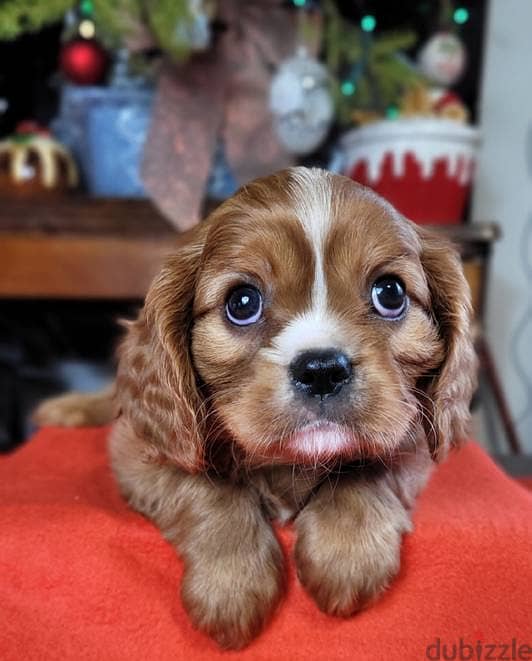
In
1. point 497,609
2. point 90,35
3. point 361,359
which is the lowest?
point 497,609

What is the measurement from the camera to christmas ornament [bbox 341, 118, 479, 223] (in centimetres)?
287

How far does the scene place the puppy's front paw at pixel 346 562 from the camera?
1.13 m

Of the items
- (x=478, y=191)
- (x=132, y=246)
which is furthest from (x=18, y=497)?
(x=478, y=191)

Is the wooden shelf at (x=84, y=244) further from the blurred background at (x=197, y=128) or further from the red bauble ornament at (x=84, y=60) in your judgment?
the red bauble ornament at (x=84, y=60)

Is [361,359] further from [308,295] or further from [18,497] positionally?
[18,497]

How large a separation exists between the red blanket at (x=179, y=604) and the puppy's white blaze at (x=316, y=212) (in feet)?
1.56

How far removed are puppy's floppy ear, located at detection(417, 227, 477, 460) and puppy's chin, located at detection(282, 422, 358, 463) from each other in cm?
24

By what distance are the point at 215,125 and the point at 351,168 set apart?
2.26 ft

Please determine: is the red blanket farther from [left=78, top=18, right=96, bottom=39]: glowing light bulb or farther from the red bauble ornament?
[left=78, top=18, right=96, bottom=39]: glowing light bulb

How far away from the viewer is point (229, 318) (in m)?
1.30

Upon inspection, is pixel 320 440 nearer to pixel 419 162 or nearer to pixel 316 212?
pixel 316 212

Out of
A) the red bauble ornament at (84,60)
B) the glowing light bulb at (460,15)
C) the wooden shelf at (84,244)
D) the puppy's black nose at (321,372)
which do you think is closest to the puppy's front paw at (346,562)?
the puppy's black nose at (321,372)

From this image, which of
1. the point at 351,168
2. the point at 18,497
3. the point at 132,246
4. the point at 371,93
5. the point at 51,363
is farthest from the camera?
the point at 51,363

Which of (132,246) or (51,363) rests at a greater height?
(132,246)
